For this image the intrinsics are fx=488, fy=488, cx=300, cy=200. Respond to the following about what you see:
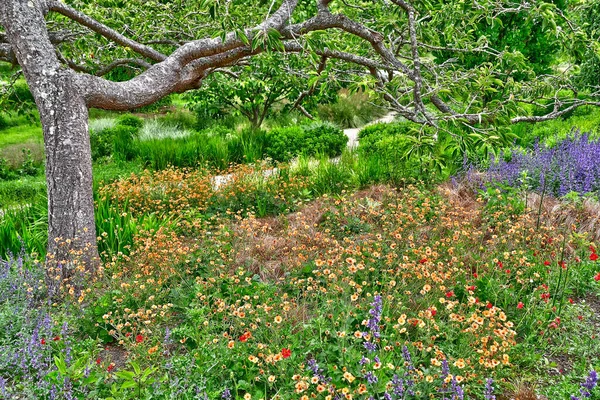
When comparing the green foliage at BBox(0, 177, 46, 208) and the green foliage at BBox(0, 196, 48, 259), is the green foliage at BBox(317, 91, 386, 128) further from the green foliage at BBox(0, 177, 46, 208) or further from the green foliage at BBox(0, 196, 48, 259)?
the green foliage at BBox(0, 196, 48, 259)

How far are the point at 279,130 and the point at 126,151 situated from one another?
3438 millimetres

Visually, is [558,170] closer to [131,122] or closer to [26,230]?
[26,230]

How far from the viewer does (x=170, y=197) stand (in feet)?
21.4

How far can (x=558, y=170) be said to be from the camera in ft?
20.4

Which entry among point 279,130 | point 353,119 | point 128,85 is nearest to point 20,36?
point 128,85

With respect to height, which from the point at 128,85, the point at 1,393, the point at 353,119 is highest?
the point at 128,85

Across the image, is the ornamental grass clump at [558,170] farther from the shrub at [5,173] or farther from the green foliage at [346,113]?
the shrub at [5,173]

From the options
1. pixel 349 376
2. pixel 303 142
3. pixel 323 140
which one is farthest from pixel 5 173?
pixel 349 376

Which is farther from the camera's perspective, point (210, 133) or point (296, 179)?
point (210, 133)

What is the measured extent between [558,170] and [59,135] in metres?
5.70

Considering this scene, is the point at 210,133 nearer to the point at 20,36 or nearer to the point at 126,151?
the point at 126,151

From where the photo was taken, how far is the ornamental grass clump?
19.2 feet

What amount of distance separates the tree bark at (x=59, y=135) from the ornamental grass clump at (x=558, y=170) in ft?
15.3

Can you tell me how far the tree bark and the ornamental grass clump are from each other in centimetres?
466
